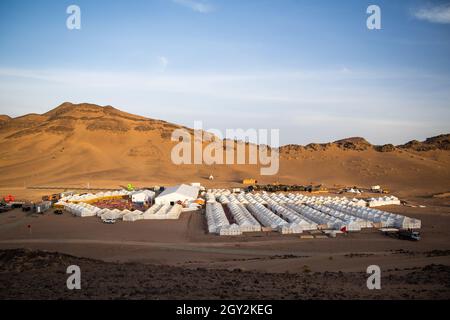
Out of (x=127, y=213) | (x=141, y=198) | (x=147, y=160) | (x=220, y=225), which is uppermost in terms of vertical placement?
(x=147, y=160)

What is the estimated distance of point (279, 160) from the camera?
86.4 m

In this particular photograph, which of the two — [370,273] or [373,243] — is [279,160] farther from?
[370,273]

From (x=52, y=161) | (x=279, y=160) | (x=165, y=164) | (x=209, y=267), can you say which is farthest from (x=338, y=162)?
(x=209, y=267)

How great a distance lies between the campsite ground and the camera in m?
12.6

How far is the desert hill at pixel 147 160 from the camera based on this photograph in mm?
64562

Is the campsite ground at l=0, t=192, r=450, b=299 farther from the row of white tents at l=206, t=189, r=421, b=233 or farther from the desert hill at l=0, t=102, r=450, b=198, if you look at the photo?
the desert hill at l=0, t=102, r=450, b=198

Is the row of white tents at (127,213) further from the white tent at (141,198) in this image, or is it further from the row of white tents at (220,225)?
the white tent at (141,198)

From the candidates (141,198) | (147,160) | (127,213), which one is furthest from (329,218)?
(147,160)

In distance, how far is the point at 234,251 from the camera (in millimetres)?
19984

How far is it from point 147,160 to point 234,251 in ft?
206

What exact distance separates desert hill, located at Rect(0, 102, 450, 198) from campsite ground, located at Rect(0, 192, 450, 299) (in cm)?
3091

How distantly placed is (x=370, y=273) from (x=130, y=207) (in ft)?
84.4

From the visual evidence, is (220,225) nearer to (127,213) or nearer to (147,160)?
(127,213)

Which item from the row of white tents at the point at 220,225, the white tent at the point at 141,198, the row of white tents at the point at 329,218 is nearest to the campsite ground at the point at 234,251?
the row of white tents at the point at 220,225
